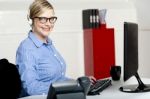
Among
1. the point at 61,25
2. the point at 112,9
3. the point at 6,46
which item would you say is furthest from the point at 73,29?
the point at 6,46

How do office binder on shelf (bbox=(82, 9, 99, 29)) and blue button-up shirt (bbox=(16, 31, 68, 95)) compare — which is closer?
blue button-up shirt (bbox=(16, 31, 68, 95))

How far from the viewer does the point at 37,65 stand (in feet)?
7.89

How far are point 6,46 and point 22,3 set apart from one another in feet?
2.11

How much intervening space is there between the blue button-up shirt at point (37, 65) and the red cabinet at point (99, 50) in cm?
170

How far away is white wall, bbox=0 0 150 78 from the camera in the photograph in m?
4.07

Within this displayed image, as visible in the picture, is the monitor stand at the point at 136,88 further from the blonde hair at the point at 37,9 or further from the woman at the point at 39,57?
the blonde hair at the point at 37,9

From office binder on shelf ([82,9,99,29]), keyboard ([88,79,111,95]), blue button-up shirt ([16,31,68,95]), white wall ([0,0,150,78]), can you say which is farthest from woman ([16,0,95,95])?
office binder on shelf ([82,9,99,29])

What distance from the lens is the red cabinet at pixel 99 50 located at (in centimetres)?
429

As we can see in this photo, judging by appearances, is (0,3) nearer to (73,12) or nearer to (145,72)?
(73,12)

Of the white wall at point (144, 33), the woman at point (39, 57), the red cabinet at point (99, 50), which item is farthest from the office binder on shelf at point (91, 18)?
the woman at point (39, 57)

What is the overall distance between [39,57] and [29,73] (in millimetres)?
209

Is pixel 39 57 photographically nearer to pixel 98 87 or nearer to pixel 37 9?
pixel 37 9

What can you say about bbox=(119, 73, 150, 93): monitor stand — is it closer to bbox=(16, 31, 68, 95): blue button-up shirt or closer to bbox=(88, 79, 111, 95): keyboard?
bbox=(88, 79, 111, 95): keyboard

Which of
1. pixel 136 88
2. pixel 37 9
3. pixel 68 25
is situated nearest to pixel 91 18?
pixel 68 25
